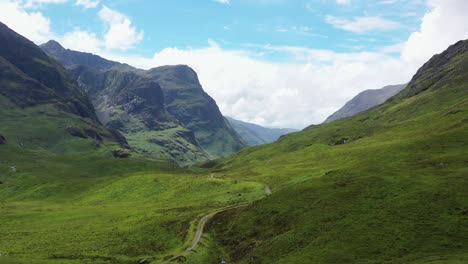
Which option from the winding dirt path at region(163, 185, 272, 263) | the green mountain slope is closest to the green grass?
the winding dirt path at region(163, 185, 272, 263)

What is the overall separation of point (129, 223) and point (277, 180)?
58222 mm

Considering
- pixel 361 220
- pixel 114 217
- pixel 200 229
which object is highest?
pixel 114 217

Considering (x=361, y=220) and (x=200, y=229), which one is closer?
(x=361, y=220)

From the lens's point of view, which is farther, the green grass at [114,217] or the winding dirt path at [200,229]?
the green grass at [114,217]

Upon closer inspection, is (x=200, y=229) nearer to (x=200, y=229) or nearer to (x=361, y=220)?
(x=200, y=229)

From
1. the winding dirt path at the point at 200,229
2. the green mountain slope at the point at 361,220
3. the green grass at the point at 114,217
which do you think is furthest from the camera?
the green grass at the point at 114,217

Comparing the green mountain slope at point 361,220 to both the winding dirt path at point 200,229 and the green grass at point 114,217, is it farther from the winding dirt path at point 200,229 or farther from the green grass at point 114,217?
the green grass at point 114,217

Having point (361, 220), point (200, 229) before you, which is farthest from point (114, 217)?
point (361, 220)

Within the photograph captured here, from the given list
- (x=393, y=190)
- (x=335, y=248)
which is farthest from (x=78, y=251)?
(x=393, y=190)

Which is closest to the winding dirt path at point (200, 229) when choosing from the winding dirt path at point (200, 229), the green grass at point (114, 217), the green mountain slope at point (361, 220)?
the winding dirt path at point (200, 229)

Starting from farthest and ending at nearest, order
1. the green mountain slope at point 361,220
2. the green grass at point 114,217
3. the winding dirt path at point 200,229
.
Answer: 1. the green grass at point 114,217
2. the winding dirt path at point 200,229
3. the green mountain slope at point 361,220

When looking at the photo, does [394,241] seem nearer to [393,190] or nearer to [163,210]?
[393,190]

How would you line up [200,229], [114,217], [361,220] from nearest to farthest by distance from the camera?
[361,220] < [200,229] < [114,217]

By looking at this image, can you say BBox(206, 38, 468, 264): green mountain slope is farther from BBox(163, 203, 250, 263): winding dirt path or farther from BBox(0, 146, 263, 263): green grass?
BBox(0, 146, 263, 263): green grass
